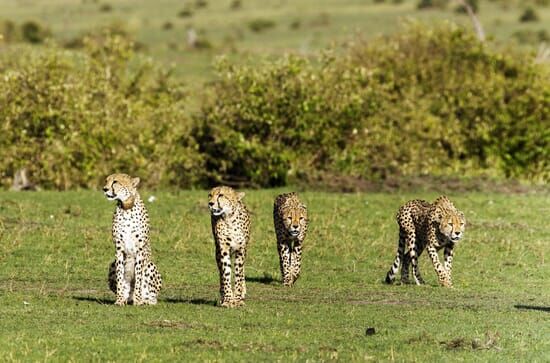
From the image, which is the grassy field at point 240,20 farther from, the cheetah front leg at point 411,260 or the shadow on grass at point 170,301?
the shadow on grass at point 170,301

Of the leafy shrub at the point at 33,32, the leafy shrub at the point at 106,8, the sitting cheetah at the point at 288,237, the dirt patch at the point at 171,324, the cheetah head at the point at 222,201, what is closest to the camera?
the dirt patch at the point at 171,324

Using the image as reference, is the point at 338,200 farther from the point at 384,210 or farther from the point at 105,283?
the point at 105,283

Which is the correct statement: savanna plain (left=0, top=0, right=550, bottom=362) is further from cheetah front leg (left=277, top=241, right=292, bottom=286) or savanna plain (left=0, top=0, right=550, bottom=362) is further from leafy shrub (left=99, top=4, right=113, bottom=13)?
leafy shrub (left=99, top=4, right=113, bottom=13)

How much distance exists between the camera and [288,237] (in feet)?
54.1

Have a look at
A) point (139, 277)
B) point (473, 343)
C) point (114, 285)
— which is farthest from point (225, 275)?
point (473, 343)

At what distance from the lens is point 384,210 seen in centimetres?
2450

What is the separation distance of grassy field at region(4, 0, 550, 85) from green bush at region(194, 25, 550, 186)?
21.5 meters

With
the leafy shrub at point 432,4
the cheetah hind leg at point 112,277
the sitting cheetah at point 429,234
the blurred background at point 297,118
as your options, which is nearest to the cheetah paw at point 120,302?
the cheetah hind leg at point 112,277

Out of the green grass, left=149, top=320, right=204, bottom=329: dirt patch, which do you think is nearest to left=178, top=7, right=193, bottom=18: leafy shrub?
the green grass

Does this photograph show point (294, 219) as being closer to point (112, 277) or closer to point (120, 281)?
point (112, 277)

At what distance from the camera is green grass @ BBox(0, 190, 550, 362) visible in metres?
12.0

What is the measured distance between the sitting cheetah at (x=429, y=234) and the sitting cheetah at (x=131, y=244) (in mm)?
3922

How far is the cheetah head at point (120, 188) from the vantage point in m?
14.0

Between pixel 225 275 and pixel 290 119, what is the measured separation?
632 inches
